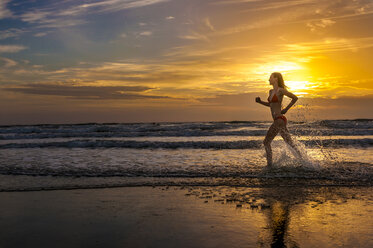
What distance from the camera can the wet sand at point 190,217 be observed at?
340cm

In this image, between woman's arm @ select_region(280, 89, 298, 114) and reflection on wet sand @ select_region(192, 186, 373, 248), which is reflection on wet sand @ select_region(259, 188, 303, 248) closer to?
reflection on wet sand @ select_region(192, 186, 373, 248)

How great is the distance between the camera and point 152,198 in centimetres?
535

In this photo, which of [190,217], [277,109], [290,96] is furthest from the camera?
[277,109]

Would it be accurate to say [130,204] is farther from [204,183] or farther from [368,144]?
[368,144]

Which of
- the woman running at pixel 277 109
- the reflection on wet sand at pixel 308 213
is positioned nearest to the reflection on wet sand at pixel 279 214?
the reflection on wet sand at pixel 308 213

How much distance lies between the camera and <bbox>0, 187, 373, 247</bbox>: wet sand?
3.40 metres

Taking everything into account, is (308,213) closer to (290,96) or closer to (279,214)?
(279,214)

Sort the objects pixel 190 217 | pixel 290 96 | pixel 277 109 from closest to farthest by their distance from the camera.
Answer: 1. pixel 190 217
2. pixel 290 96
3. pixel 277 109

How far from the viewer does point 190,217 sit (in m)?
4.22

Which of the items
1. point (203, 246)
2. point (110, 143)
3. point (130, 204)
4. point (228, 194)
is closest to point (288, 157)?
point (228, 194)

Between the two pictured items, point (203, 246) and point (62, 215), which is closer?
point (203, 246)

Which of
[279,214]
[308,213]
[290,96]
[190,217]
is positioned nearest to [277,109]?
[290,96]

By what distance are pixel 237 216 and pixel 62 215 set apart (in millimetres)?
2419

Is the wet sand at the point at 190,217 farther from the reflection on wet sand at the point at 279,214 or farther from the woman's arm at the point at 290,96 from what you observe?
the woman's arm at the point at 290,96
